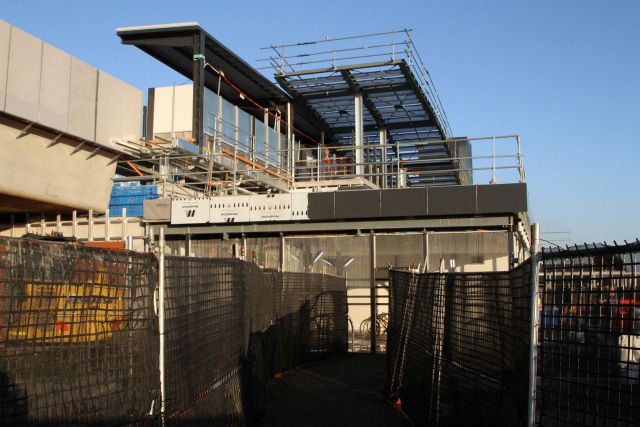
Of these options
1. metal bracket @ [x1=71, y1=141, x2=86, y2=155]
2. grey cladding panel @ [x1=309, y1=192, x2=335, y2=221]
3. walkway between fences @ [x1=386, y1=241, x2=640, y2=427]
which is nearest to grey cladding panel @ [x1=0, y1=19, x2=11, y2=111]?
metal bracket @ [x1=71, y1=141, x2=86, y2=155]

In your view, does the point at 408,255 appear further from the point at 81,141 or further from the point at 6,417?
the point at 6,417

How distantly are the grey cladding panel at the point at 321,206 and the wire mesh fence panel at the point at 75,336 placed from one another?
41.9ft

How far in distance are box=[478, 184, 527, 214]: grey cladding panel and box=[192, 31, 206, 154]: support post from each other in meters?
8.39

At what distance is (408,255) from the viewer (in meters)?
18.1

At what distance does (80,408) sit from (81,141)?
1518 cm

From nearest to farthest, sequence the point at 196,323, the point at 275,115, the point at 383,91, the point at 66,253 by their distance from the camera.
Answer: the point at 66,253, the point at 196,323, the point at 383,91, the point at 275,115

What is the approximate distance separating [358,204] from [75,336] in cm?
1409

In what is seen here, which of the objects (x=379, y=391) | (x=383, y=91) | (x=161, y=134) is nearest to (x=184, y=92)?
(x=161, y=134)

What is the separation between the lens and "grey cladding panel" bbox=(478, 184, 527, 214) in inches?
665

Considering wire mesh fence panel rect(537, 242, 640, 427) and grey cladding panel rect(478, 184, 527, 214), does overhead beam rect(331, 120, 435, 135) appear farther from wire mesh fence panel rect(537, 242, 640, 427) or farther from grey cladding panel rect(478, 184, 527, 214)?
wire mesh fence panel rect(537, 242, 640, 427)

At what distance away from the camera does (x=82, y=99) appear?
18.1 metres

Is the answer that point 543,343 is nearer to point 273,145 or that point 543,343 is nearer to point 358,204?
point 358,204

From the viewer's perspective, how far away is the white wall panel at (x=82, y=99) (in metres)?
17.8

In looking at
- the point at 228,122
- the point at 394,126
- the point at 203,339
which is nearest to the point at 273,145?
the point at 228,122
